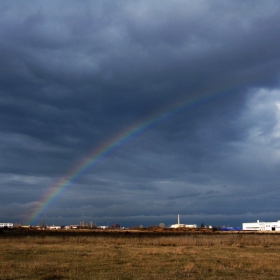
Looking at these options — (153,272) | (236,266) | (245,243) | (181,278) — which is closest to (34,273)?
(153,272)

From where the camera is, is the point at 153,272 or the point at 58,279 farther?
the point at 153,272

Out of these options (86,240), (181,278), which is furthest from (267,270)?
(86,240)

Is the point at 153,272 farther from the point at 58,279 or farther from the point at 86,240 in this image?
the point at 86,240

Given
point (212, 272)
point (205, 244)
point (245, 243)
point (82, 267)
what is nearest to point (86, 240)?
point (205, 244)

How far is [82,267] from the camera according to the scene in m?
23.8

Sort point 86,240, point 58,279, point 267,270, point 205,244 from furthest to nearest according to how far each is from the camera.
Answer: point 86,240, point 205,244, point 267,270, point 58,279

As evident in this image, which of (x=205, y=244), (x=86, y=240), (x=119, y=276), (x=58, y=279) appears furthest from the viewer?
(x=86, y=240)

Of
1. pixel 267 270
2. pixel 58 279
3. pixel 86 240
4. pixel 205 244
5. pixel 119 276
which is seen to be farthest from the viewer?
pixel 86 240

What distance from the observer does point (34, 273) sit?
68.9ft

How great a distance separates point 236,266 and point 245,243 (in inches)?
1231

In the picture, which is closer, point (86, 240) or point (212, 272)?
point (212, 272)

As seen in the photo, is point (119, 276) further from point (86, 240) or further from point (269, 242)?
point (269, 242)

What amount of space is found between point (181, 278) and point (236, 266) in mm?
6876

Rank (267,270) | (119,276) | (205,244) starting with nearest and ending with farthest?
(119,276) → (267,270) → (205,244)
